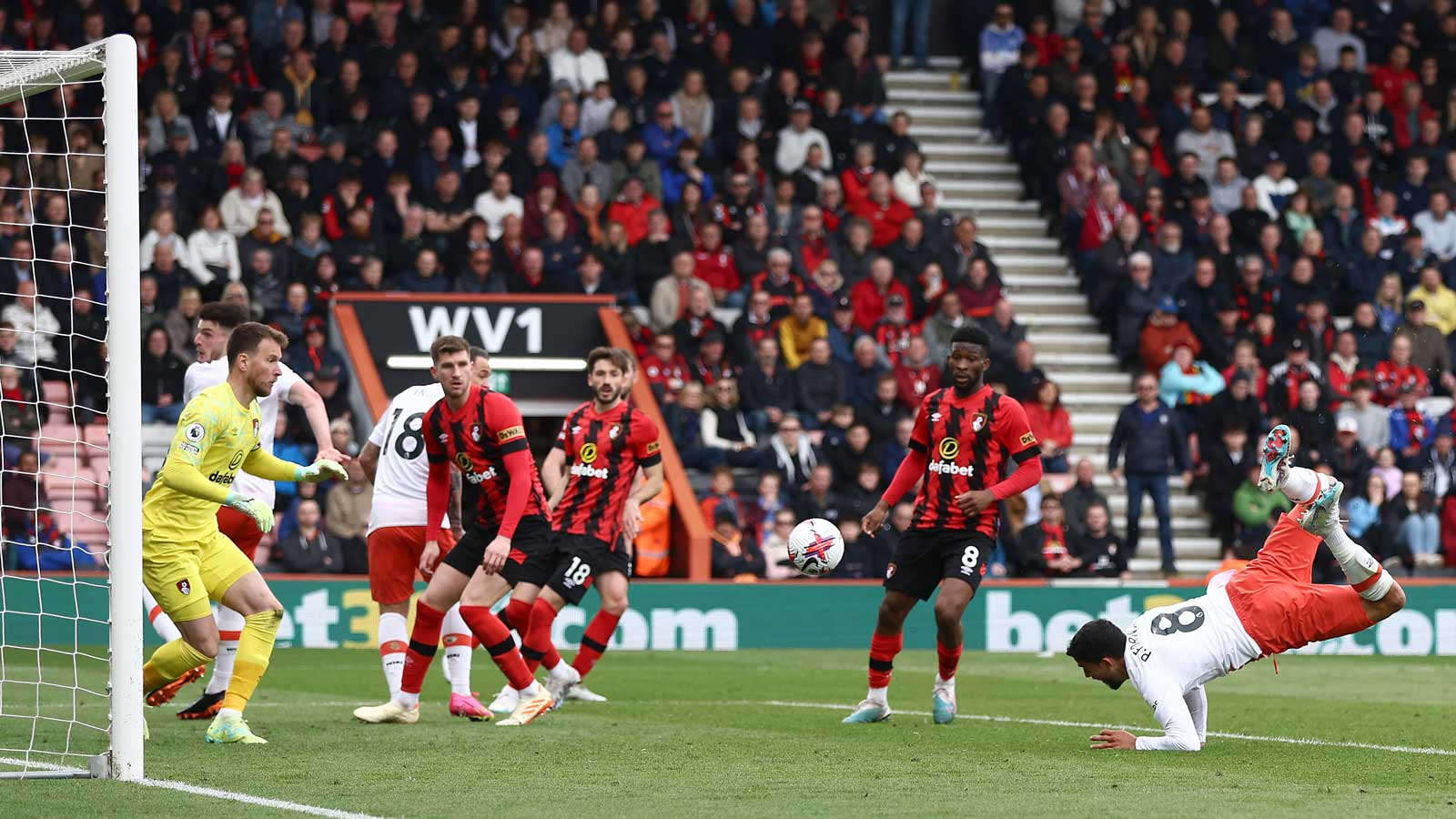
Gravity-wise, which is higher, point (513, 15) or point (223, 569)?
point (513, 15)

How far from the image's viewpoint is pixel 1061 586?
19.3 m

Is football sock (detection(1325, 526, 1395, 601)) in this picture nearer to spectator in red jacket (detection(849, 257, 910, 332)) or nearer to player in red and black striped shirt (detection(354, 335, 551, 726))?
player in red and black striped shirt (detection(354, 335, 551, 726))

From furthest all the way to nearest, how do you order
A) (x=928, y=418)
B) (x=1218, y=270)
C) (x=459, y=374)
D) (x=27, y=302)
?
(x=1218, y=270), (x=27, y=302), (x=928, y=418), (x=459, y=374)

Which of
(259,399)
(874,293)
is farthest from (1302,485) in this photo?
(874,293)

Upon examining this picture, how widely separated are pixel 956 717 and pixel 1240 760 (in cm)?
271

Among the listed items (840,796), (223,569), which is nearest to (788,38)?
(223,569)

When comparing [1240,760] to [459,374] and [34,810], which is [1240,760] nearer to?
[459,374]

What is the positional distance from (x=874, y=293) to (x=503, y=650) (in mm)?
12094

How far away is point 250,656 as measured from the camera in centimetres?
925

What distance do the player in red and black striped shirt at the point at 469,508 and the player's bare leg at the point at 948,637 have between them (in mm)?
2154

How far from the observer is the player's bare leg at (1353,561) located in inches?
364

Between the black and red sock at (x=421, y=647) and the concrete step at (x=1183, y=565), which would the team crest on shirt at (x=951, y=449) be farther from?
the concrete step at (x=1183, y=565)

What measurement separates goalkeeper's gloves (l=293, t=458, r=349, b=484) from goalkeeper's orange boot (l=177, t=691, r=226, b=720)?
6.90 ft

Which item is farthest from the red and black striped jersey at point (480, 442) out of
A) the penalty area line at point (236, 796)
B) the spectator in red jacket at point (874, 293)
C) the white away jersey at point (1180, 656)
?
the spectator in red jacket at point (874, 293)
